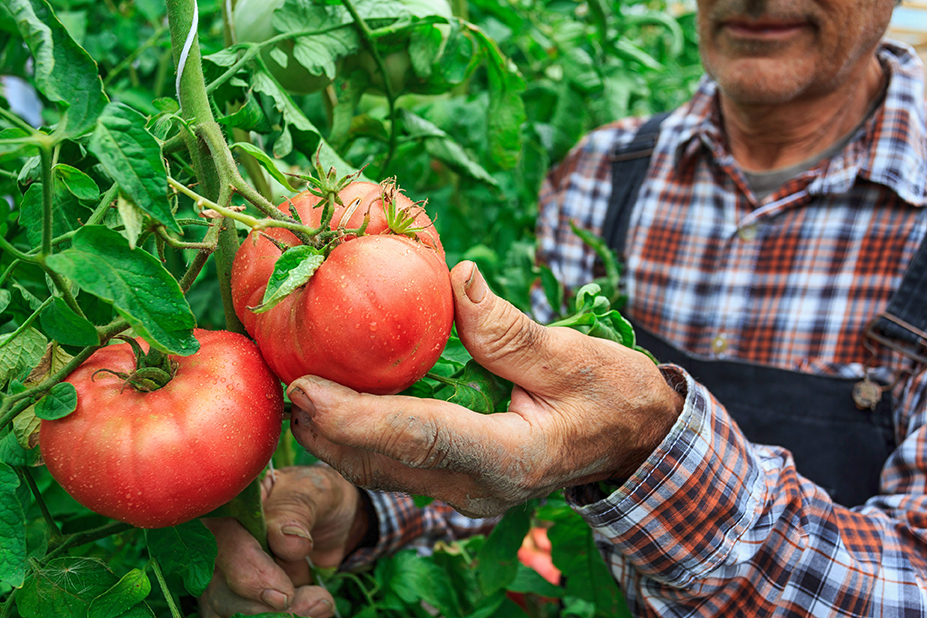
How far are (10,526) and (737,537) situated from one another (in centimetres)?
74

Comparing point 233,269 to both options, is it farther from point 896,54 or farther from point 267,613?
point 896,54

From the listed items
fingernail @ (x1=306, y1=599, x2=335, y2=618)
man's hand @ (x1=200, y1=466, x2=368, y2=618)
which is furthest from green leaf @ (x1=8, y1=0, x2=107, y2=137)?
fingernail @ (x1=306, y1=599, x2=335, y2=618)

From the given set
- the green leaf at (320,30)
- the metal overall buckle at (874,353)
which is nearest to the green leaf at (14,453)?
the green leaf at (320,30)

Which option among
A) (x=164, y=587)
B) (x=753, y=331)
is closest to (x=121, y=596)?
(x=164, y=587)

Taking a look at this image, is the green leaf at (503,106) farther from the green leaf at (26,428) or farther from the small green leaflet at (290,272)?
the green leaf at (26,428)

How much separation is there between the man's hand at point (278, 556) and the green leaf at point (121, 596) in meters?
0.15

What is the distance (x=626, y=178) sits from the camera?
163cm

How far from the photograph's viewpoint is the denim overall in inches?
45.9

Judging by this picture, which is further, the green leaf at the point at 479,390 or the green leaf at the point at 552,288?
the green leaf at the point at 552,288

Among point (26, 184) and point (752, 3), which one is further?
point (752, 3)

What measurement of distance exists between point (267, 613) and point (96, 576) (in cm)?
18

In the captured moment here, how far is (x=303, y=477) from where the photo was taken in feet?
3.14

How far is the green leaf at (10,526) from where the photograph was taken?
527 mm

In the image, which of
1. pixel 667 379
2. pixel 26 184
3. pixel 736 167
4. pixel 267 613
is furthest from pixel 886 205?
pixel 26 184
